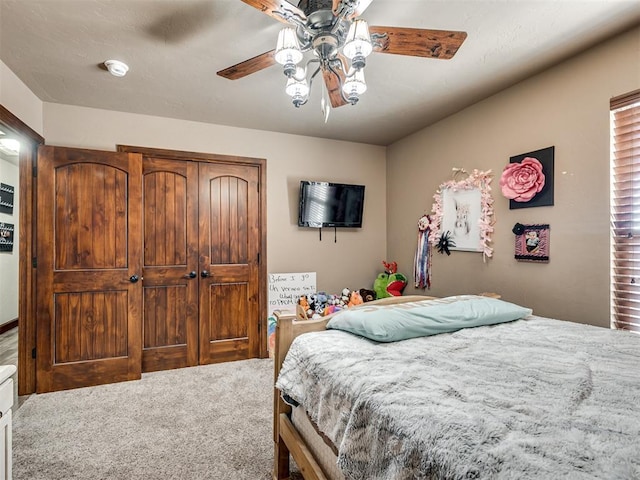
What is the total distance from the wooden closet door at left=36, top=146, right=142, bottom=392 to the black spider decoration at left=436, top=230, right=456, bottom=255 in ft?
9.36

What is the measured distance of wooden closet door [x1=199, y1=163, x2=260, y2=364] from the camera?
3463mm

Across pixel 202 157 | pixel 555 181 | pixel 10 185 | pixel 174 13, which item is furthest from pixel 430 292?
pixel 10 185

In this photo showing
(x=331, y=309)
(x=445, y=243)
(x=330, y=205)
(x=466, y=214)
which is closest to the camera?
(x=466, y=214)

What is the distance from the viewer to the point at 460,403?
95cm

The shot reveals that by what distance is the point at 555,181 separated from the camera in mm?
2338

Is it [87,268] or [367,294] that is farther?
[367,294]

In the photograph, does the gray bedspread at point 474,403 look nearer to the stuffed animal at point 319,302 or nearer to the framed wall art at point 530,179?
the framed wall art at point 530,179

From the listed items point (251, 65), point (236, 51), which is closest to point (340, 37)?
point (251, 65)

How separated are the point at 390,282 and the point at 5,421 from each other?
129 inches

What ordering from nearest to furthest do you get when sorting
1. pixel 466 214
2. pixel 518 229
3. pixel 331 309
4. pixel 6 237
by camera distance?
pixel 518 229 → pixel 466 214 → pixel 331 309 → pixel 6 237

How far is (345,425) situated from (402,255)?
3.05m

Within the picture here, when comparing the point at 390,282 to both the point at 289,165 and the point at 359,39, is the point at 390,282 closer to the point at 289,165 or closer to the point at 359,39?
the point at 289,165

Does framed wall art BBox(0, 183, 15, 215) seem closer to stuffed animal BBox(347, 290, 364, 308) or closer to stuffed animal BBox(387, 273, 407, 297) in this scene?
stuffed animal BBox(347, 290, 364, 308)

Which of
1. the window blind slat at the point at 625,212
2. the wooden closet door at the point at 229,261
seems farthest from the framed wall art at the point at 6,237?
the window blind slat at the point at 625,212
